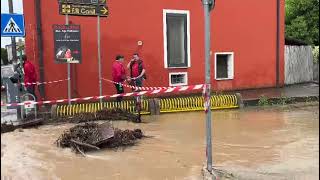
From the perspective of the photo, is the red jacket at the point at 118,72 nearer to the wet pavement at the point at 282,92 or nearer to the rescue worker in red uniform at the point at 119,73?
the rescue worker in red uniform at the point at 119,73

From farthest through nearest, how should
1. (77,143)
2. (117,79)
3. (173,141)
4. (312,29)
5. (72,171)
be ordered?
(312,29) < (117,79) < (173,141) < (77,143) < (72,171)

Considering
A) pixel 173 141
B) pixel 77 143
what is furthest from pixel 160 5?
pixel 77 143

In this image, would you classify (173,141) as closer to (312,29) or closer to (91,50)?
(91,50)

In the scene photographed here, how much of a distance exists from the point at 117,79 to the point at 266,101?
4.72 metres

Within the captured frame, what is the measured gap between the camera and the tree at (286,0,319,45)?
25.3 m

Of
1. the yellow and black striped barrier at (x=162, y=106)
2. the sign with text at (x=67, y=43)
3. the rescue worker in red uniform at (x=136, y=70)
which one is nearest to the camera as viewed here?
the yellow and black striped barrier at (x=162, y=106)

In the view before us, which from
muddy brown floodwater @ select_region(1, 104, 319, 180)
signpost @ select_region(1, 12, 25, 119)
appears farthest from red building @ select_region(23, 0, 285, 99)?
muddy brown floodwater @ select_region(1, 104, 319, 180)

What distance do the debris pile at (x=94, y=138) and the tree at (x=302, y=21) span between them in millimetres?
17402

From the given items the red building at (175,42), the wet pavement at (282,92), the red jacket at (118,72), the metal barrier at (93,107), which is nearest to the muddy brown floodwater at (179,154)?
the metal barrier at (93,107)

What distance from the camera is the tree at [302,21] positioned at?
82.9 feet

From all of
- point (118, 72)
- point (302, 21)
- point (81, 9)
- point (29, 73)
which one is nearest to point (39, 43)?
point (29, 73)

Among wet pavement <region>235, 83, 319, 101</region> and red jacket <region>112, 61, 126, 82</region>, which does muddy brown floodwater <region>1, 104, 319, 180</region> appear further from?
wet pavement <region>235, 83, 319, 101</region>

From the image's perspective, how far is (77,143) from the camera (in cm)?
919

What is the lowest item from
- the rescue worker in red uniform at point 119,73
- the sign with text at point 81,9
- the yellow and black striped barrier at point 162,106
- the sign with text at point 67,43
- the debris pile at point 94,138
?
the debris pile at point 94,138
